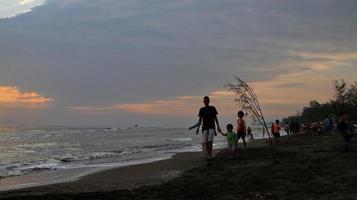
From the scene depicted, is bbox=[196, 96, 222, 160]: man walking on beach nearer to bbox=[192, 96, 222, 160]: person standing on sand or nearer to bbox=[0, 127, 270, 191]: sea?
bbox=[192, 96, 222, 160]: person standing on sand

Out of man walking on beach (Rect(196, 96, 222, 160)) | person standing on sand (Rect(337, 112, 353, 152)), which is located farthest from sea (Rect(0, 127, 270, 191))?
person standing on sand (Rect(337, 112, 353, 152))

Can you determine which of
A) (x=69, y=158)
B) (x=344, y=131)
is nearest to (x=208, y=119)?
(x=344, y=131)

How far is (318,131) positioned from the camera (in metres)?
44.1

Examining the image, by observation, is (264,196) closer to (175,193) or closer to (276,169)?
(175,193)

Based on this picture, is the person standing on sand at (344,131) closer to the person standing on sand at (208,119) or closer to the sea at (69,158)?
the person standing on sand at (208,119)

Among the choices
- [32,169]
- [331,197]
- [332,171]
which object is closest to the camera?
[331,197]

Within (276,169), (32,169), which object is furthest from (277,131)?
(276,169)

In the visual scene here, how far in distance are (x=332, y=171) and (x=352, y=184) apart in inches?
70.6

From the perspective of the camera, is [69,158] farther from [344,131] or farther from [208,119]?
[344,131]

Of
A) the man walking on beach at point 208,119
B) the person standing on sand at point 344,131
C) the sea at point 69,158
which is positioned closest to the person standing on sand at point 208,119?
the man walking on beach at point 208,119

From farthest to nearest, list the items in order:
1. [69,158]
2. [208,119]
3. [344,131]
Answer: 1. [69,158]
2. [344,131]
3. [208,119]

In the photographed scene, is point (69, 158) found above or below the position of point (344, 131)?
below

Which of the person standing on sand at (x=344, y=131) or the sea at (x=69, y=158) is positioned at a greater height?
the person standing on sand at (x=344, y=131)

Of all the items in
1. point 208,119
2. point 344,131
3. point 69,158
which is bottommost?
point 69,158
